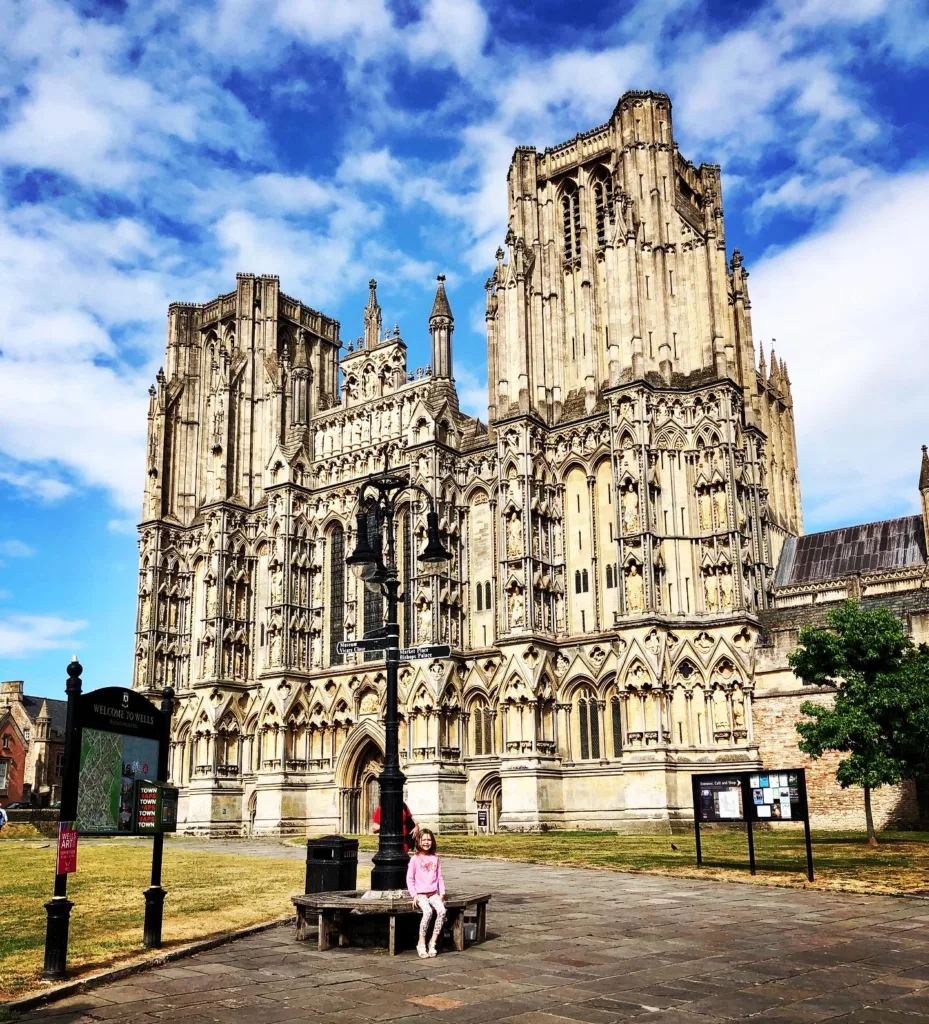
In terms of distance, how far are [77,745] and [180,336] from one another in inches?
2160

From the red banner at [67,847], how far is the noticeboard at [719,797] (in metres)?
12.6

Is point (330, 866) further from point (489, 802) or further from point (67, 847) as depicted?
point (489, 802)

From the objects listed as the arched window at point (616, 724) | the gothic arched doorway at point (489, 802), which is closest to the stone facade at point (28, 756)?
the gothic arched doorway at point (489, 802)

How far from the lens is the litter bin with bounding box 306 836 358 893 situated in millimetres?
16234

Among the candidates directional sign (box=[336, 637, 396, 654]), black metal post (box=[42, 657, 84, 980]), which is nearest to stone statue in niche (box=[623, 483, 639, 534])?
directional sign (box=[336, 637, 396, 654])

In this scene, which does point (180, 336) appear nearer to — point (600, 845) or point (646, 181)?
point (646, 181)

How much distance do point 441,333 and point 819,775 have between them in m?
25.9

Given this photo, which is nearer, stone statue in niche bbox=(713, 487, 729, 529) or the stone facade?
stone statue in niche bbox=(713, 487, 729, 529)

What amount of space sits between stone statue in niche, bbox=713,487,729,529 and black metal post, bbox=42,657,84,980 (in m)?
31.3

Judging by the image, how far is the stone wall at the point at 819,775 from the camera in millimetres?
33438

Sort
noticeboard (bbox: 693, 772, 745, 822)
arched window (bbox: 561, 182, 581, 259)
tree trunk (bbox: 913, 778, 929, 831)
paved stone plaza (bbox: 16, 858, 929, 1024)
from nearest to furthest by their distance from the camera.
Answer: paved stone plaza (bbox: 16, 858, 929, 1024) < noticeboard (bbox: 693, 772, 745, 822) < tree trunk (bbox: 913, 778, 929, 831) < arched window (bbox: 561, 182, 581, 259)

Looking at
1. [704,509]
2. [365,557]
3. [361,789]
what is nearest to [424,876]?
[365,557]

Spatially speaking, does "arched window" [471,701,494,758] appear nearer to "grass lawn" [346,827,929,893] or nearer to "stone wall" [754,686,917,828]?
"grass lawn" [346,827,929,893]

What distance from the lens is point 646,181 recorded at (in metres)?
45.8
